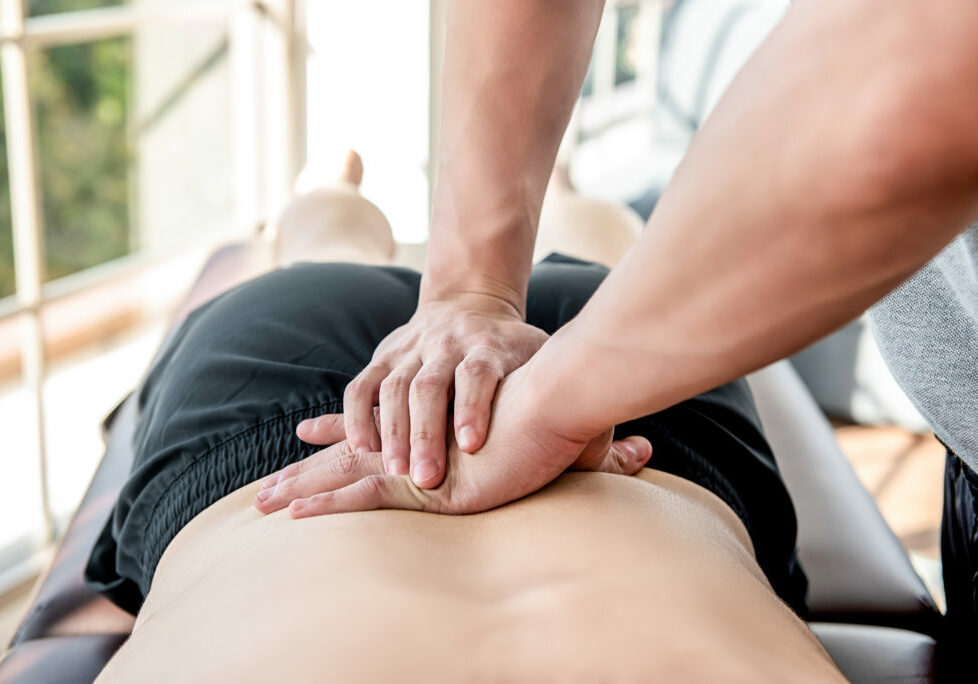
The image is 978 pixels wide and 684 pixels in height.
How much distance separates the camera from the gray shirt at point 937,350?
2.90 feet

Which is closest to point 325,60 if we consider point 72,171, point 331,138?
point 331,138

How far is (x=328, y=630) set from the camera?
57cm

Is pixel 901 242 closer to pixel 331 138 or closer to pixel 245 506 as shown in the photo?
pixel 245 506

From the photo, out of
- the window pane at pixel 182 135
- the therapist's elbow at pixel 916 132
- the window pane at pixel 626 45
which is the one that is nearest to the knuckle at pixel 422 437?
the therapist's elbow at pixel 916 132

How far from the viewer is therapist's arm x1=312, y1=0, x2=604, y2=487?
3.05 ft

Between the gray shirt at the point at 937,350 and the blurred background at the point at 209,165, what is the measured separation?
132 cm

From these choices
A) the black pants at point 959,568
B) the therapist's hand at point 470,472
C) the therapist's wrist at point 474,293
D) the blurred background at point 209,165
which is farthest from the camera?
the blurred background at point 209,165

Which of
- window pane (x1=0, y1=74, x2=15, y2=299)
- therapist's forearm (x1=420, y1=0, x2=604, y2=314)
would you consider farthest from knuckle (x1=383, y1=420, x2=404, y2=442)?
window pane (x1=0, y1=74, x2=15, y2=299)

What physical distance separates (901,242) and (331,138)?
2.74m

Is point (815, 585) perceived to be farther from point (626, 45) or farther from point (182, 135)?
point (626, 45)

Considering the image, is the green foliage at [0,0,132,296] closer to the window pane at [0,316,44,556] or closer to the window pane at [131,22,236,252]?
the window pane at [131,22,236,252]

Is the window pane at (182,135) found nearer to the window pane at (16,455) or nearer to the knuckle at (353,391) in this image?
the window pane at (16,455)

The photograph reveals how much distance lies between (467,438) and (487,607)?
180mm

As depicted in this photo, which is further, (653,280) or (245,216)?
(245,216)
